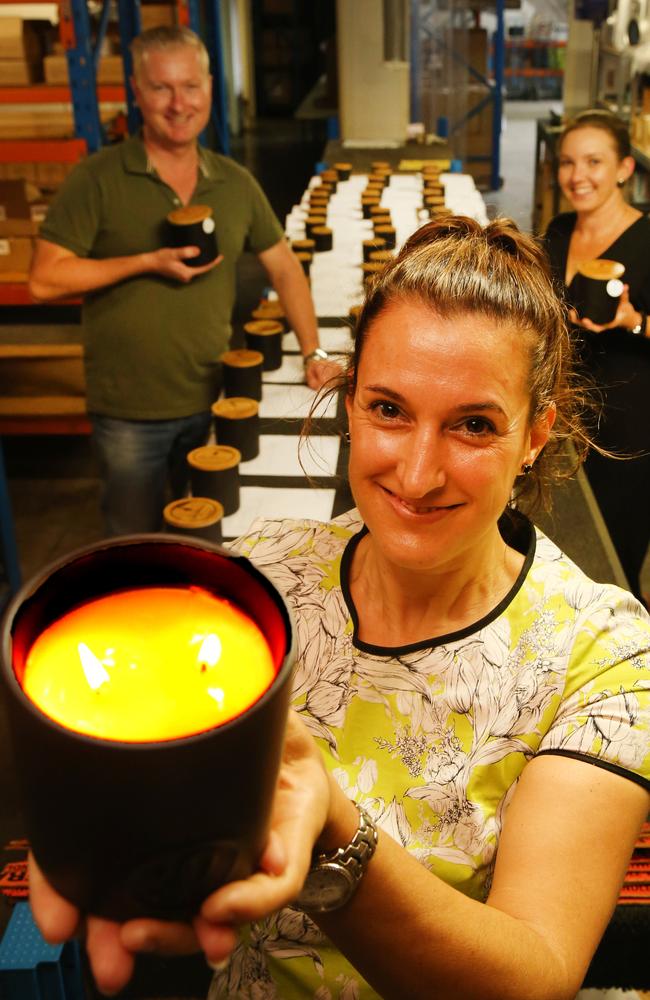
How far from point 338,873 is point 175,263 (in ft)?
6.46

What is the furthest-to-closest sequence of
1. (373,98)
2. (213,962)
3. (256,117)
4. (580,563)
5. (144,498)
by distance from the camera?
(256,117), (373,98), (144,498), (580,563), (213,962)

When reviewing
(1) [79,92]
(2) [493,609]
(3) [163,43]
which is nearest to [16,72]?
(1) [79,92]

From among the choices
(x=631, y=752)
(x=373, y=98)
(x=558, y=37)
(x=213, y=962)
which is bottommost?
(x=631, y=752)

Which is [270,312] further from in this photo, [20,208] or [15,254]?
[15,254]

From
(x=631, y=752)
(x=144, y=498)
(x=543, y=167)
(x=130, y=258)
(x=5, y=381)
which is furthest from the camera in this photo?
(x=543, y=167)

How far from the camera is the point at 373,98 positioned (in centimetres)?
581

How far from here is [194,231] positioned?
2344 millimetres

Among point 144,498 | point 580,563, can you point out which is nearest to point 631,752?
point 580,563

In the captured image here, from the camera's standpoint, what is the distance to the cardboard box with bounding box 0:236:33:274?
4.39 metres

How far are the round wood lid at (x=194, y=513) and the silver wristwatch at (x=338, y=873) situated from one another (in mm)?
1216

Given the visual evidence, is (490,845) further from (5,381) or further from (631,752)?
(5,381)

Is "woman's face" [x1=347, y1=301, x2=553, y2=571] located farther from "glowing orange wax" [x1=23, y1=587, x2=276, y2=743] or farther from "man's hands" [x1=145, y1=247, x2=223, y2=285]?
"man's hands" [x1=145, y1=247, x2=223, y2=285]

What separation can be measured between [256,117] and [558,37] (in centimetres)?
496

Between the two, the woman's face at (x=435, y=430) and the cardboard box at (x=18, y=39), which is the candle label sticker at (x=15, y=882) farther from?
the cardboard box at (x=18, y=39)
